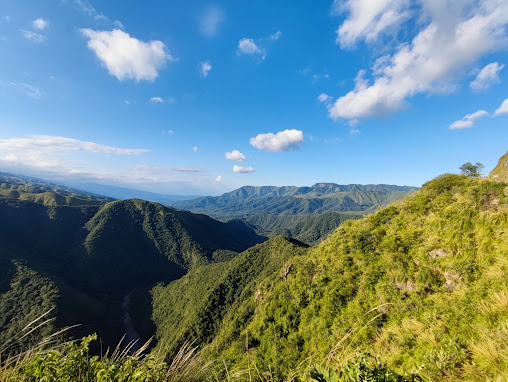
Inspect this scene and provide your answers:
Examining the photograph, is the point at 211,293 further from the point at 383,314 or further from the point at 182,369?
the point at 182,369

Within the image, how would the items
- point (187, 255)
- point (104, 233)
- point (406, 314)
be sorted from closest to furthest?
point (406, 314)
point (104, 233)
point (187, 255)

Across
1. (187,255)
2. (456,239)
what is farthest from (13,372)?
(187,255)

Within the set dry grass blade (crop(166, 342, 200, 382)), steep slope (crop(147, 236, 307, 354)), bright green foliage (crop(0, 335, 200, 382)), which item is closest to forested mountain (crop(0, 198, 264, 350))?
steep slope (crop(147, 236, 307, 354))

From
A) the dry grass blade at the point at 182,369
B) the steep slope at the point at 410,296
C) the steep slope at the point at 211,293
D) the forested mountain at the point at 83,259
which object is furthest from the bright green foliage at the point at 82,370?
the forested mountain at the point at 83,259

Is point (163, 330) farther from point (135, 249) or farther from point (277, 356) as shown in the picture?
point (135, 249)

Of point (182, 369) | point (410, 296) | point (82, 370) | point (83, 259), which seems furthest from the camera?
point (83, 259)

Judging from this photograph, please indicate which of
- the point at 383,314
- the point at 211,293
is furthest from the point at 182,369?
the point at 211,293

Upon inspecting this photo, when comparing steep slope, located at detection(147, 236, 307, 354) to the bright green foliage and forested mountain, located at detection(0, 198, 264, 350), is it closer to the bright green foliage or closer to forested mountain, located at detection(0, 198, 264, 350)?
forested mountain, located at detection(0, 198, 264, 350)
